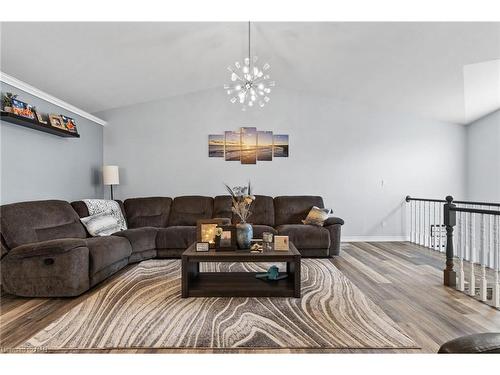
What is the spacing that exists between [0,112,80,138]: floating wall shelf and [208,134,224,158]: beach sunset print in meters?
2.29

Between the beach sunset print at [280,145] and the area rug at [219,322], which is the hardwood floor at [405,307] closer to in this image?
the area rug at [219,322]

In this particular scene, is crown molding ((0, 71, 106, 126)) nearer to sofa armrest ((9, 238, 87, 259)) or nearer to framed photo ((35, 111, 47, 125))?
framed photo ((35, 111, 47, 125))

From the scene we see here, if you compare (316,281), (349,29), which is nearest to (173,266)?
(316,281)

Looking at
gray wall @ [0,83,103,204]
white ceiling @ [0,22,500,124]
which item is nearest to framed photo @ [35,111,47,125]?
gray wall @ [0,83,103,204]

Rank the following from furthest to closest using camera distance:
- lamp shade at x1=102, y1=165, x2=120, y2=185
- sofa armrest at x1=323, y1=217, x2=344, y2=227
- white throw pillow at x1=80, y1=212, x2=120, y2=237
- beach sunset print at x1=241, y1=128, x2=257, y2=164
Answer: beach sunset print at x1=241, y1=128, x2=257, y2=164 < lamp shade at x1=102, y1=165, x2=120, y2=185 < sofa armrest at x1=323, y1=217, x2=344, y2=227 < white throw pillow at x1=80, y1=212, x2=120, y2=237

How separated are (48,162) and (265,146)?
3.56 metres

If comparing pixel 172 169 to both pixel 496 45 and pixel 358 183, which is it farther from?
pixel 496 45

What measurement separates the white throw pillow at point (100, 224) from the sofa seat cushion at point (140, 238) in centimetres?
17

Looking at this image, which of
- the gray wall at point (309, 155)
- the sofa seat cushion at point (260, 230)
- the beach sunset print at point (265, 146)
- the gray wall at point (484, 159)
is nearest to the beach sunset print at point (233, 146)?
the gray wall at point (309, 155)

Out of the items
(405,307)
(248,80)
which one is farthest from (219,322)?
(248,80)

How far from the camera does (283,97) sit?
6.14 meters

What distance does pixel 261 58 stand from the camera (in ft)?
16.4

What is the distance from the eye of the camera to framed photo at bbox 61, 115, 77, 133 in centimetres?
459
